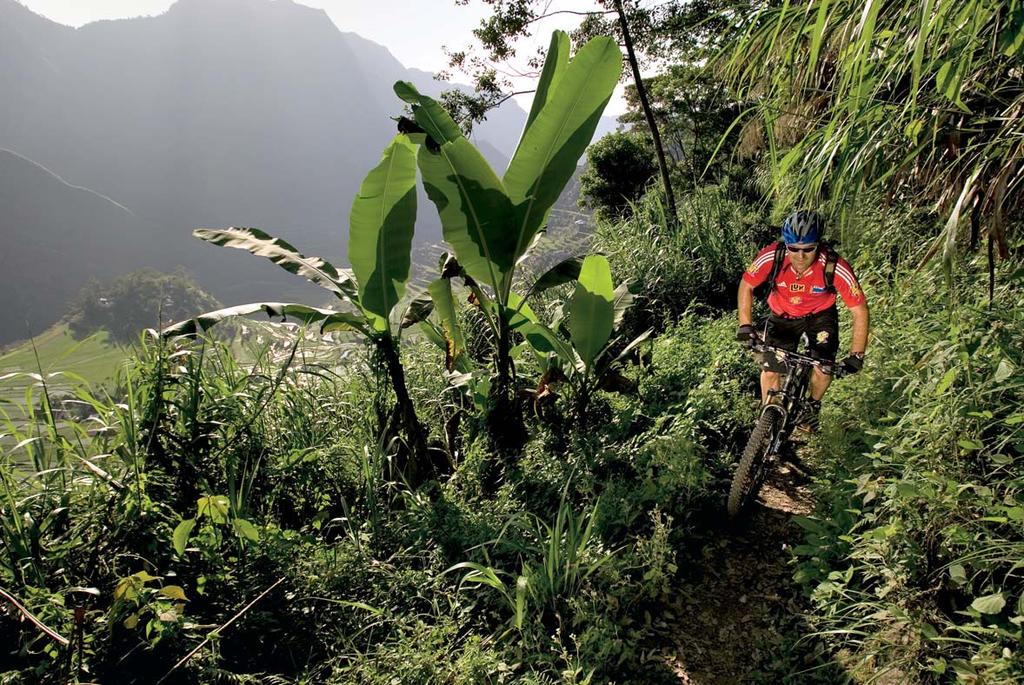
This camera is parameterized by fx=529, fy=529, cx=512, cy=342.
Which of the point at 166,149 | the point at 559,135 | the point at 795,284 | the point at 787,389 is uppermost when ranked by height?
the point at 166,149

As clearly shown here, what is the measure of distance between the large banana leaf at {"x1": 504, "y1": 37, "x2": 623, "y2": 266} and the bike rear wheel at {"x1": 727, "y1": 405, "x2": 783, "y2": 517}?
181 cm

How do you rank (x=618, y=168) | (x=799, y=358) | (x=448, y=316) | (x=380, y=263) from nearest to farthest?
1. (x=799, y=358)
2. (x=380, y=263)
3. (x=448, y=316)
4. (x=618, y=168)

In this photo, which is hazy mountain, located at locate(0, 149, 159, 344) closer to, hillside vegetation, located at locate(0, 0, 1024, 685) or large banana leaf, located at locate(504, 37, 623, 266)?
hillside vegetation, located at locate(0, 0, 1024, 685)

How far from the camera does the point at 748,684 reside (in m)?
2.19

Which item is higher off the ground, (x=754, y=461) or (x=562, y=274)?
(x=562, y=274)

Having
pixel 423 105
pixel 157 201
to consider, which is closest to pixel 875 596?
pixel 423 105

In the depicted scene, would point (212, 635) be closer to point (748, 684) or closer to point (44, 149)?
point (748, 684)

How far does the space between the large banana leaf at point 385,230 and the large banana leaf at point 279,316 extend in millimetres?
139

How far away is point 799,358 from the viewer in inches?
114

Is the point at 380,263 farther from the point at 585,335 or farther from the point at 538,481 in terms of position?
the point at 538,481

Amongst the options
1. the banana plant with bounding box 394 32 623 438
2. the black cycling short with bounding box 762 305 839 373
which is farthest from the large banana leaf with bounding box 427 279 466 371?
the black cycling short with bounding box 762 305 839 373

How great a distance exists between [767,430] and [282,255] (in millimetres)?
3207

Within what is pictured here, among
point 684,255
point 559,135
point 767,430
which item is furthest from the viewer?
point 684,255

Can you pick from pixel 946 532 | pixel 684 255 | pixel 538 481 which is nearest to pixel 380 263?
pixel 538 481
